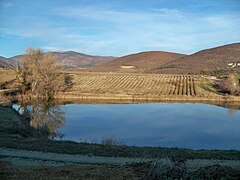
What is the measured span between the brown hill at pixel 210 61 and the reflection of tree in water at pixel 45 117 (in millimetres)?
60819

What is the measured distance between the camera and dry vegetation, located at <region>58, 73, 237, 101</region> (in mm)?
49175

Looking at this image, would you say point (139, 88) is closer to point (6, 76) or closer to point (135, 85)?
point (135, 85)

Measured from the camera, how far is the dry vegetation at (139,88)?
49175 mm

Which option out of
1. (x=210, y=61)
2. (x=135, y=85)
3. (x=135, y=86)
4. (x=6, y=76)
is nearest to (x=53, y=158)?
(x=135, y=86)

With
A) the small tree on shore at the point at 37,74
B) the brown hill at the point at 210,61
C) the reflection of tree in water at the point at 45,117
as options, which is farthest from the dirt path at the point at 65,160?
the brown hill at the point at 210,61

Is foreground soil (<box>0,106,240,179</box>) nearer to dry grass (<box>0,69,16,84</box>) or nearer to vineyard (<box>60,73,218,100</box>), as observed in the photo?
vineyard (<box>60,73,218,100</box>)

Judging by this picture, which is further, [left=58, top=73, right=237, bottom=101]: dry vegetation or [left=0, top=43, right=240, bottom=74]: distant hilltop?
[left=0, top=43, right=240, bottom=74]: distant hilltop

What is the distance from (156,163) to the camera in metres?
8.69

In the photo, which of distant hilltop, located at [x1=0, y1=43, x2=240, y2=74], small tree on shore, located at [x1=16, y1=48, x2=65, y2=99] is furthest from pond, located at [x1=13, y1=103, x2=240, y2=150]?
distant hilltop, located at [x1=0, y1=43, x2=240, y2=74]

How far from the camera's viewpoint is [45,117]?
33.5 meters

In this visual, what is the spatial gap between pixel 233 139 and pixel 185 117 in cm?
1050

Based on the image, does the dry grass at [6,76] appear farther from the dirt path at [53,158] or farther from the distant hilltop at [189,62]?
the dirt path at [53,158]

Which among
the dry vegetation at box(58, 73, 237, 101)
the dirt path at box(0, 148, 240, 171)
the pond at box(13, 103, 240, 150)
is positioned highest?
the dry vegetation at box(58, 73, 237, 101)

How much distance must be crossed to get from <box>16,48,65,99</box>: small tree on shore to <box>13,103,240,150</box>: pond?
9029 mm
